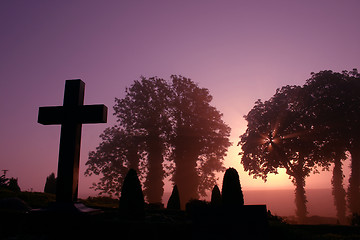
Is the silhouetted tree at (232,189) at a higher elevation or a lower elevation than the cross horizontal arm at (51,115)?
lower

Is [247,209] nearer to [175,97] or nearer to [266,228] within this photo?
[266,228]

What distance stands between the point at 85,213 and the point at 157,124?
2569 centimetres

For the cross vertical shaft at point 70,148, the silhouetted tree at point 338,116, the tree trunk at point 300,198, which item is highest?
the silhouetted tree at point 338,116

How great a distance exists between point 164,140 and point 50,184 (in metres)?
16.6

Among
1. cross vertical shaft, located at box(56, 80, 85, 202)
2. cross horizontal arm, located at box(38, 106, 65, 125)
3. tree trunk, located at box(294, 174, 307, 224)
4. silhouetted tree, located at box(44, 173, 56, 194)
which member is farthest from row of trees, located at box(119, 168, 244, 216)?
silhouetted tree, located at box(44, 173, 56, 194)

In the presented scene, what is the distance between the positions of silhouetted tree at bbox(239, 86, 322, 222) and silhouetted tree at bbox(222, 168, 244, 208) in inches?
789

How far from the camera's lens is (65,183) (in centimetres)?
995

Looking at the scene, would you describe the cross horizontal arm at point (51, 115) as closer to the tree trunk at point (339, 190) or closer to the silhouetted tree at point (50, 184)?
the silhouetted tree at point (50, 184)

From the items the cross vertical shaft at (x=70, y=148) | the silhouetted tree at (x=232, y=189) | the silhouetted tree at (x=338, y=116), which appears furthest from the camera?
the silhouetted tree at (x=338, y=116)

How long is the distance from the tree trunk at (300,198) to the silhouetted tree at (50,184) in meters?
30.1

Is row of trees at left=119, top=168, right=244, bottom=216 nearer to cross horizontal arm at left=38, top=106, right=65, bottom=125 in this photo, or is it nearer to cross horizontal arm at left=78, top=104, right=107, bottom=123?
cross horizontal arm at left=78, top=104, right=107, bottom=123

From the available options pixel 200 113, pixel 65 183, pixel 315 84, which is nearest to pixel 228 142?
pixel 200 113

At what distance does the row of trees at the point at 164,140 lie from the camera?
34.2 meters

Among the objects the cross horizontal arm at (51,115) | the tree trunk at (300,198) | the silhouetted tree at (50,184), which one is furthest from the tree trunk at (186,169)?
the cross horizontal arm at (51,115)
